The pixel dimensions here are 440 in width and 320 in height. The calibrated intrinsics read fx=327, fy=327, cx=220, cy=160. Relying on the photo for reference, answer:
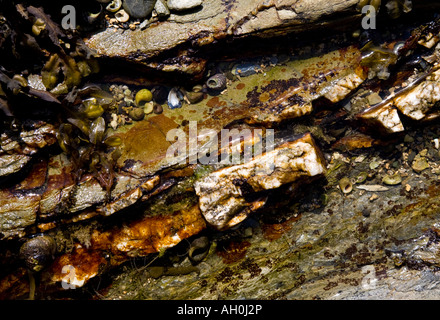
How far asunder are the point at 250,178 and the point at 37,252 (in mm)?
2911

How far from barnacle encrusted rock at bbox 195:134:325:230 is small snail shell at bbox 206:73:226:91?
1163 millimetres

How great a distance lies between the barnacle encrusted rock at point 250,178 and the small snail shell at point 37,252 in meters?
2.11

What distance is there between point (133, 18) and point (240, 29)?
146cm

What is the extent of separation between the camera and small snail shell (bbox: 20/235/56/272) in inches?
166

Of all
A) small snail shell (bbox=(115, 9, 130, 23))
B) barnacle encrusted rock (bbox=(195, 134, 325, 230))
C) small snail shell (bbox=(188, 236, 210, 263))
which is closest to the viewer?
barnacle encrusted rock (bbox=(195, 134, 325, 230))

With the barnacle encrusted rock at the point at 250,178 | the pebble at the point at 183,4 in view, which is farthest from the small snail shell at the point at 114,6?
the barnacle encrusted rock at the point at 250,178

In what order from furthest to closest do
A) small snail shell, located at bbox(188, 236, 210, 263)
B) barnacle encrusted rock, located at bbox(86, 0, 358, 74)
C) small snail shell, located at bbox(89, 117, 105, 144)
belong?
small snail shell, located at bbox(188, 236, 210, 263) → small snail shell, located at bbox(89, 117, 105, 144) → barnacle encrusted rock, located at bbox(86, 0, 358, 74)

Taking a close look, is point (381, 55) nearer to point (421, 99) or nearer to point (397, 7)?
point (397, 7)

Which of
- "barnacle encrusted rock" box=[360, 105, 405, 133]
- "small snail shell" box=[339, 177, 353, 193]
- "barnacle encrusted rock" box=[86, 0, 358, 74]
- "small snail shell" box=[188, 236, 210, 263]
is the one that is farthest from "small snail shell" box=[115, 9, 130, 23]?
"small snail shell" box=[339, 177, 353, 193]

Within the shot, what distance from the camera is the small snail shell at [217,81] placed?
4559mm

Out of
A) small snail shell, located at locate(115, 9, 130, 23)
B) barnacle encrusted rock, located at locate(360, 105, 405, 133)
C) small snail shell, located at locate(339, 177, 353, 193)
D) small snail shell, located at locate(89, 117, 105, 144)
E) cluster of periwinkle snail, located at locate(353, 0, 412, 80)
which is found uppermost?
small snail shell, located at locate(115, 9, 130, 23)

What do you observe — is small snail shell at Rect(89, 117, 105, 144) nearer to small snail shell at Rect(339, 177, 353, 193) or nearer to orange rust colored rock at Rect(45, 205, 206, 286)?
orange rust colored rock at Rect(45, 205, 206, 286)

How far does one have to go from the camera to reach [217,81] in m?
4.55

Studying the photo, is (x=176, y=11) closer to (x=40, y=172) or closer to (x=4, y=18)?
(x=4, y=18)
